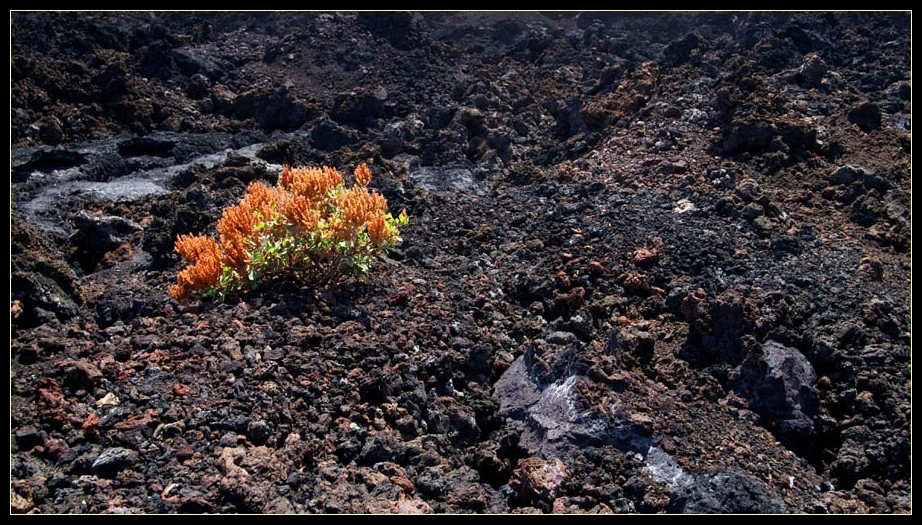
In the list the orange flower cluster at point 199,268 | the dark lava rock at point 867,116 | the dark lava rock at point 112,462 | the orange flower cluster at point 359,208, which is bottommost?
the dark lava rock at point 867,116

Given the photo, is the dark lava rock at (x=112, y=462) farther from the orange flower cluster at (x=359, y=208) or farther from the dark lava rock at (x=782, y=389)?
the dark lava rock at (x=782, y=389)

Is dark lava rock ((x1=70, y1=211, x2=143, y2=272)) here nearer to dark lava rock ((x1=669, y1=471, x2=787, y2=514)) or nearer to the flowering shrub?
the flowering shrub

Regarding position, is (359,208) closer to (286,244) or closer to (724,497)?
(286,244)

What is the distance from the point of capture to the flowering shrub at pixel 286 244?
4562 mm

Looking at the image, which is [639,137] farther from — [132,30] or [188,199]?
Result: [132,30]

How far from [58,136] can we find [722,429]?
810 centimetres

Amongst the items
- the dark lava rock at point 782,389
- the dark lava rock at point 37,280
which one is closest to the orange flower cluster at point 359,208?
the dark lava rock at point 37,280

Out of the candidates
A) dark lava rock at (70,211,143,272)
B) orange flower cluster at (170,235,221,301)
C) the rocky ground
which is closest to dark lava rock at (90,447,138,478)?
the rocky ground

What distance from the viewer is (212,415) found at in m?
3.50

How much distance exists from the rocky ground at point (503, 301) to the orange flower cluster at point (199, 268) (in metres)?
0.12

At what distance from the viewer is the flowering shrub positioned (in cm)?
456

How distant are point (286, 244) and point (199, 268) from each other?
527 mm

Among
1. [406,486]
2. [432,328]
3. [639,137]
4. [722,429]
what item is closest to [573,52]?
[639,137]

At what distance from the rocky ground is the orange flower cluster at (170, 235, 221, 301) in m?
0.12
